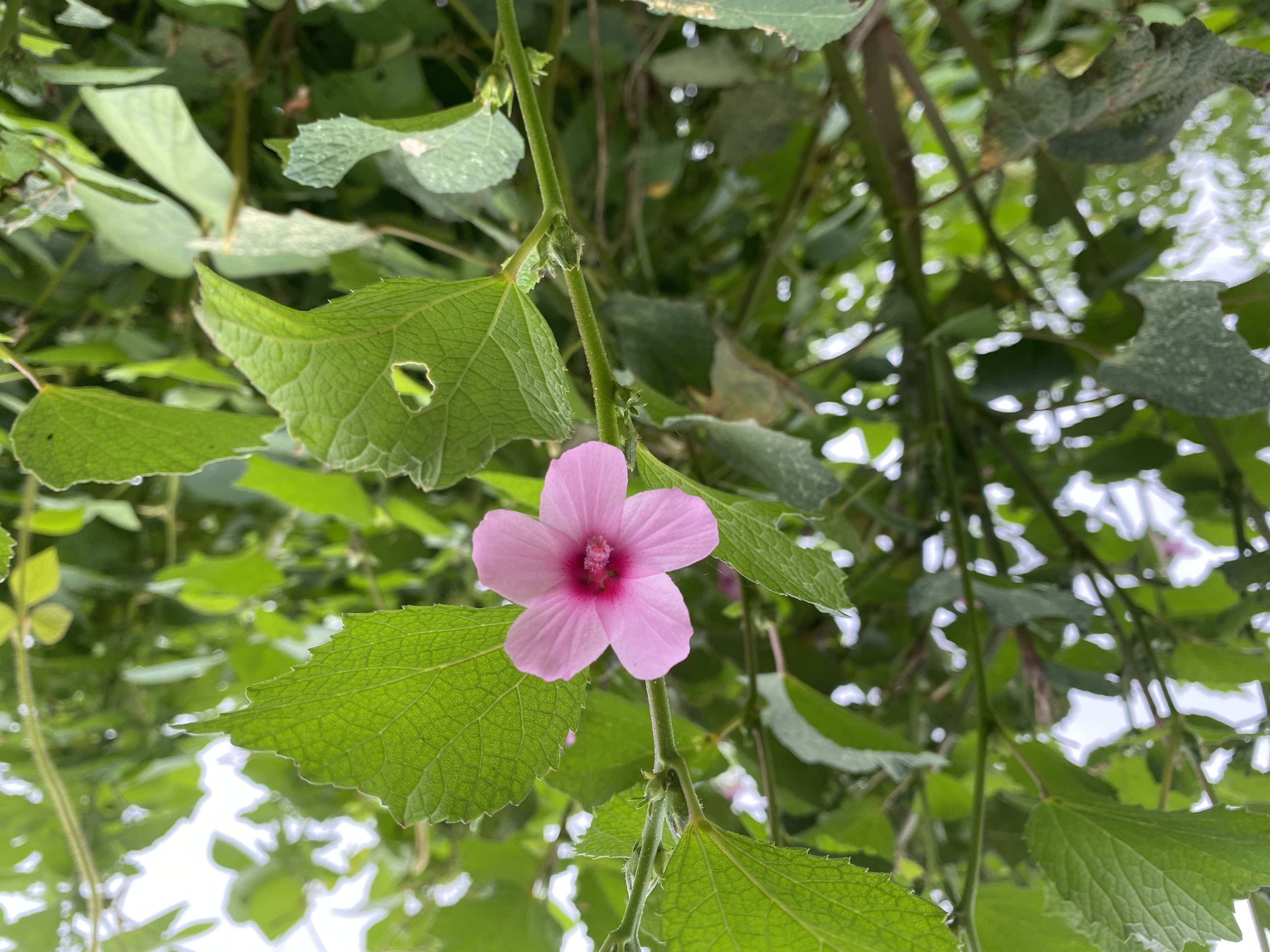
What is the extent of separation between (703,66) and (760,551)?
38 cm

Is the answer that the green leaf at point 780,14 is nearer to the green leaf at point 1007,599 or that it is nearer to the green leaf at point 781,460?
the green leaf at point 781,460

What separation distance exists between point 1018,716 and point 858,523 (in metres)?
0.18

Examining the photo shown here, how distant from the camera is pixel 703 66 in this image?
1.61 feet

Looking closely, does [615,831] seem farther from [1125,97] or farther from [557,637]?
[1125,97]

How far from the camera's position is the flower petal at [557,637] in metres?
0.18

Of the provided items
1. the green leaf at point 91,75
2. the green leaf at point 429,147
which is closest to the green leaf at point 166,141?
the green leaf at point 91,75

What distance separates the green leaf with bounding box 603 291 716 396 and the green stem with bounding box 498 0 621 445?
0.13 meters

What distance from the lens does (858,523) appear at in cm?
58

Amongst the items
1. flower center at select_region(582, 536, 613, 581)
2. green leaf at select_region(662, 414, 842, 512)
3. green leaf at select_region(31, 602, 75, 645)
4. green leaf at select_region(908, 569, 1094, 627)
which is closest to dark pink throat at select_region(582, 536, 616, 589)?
flower center at select_region(582, 536, 613, 581)

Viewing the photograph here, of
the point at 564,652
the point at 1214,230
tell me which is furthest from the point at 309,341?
the point at 1214,230

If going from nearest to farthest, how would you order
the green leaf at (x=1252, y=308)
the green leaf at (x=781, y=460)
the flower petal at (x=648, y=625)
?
the flower petal at (x=648, y=625)
the green leaf at (x=781, y=460)
the green leaf at (x=1252, y=308)

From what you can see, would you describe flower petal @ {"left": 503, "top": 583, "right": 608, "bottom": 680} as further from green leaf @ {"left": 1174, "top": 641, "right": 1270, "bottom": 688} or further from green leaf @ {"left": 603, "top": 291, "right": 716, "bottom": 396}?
green leaf @ {"left": 1174, "top": 641, "right": 1270, "bottom": 688}

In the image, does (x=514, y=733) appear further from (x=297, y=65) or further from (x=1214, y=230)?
(x=1214, y=230)

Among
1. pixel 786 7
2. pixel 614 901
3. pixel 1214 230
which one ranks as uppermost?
pixel 786 7
